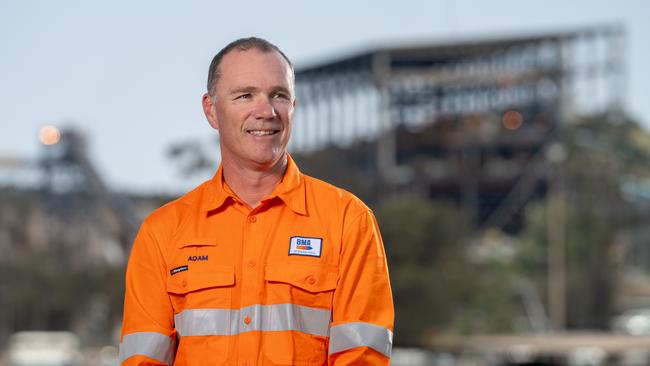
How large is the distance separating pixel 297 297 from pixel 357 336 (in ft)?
0.63

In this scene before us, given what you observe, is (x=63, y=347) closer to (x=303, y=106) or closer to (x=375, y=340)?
(x=375, y=340)

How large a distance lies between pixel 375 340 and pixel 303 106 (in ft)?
371

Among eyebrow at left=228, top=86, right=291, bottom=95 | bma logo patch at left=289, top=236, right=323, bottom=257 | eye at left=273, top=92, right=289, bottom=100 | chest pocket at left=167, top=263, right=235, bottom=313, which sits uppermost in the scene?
eyebrow at left=228, top=86, right=291, bottom=95

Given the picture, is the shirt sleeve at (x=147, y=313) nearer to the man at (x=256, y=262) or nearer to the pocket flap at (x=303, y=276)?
the man at (x=256, y=262)

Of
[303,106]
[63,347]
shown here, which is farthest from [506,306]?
[303,106]

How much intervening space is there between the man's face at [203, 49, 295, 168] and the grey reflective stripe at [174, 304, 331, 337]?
0.42 meters

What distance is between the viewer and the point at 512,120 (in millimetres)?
112750

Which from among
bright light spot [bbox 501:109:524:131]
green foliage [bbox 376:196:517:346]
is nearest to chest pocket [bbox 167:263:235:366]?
green foliage [bbox 376:196:517:346]

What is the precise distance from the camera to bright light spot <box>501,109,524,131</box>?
111 metres

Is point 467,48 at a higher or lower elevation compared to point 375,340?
higher

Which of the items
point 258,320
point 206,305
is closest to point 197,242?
point 206,305

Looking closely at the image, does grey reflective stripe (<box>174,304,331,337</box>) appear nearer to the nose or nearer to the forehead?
the nose

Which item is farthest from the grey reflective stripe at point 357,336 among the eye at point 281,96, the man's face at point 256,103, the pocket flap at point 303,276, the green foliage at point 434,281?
the green foliage at point 434,281

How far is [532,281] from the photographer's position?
83.8 m
